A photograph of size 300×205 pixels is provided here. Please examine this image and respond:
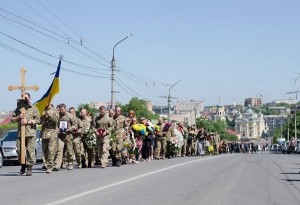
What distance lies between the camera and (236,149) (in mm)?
73062

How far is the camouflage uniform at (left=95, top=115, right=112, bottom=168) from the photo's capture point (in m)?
19.8

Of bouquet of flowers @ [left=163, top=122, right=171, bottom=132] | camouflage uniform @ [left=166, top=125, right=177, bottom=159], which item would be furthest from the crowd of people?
camouflage uniform @ [left=166, top=125, right=177, bottom=159]

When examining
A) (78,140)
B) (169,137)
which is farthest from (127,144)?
(169,137)

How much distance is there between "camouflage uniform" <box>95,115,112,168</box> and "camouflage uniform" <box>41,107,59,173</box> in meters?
2.55

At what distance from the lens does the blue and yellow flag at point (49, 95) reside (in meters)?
18.5

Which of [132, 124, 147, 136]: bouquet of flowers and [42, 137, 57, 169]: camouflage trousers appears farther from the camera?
[132, 124, 147, 136]: bouquet of flowers

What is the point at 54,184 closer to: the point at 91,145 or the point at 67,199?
the point at 67,199

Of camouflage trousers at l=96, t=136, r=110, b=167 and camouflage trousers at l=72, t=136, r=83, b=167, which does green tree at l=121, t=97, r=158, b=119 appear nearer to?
camouflage trousers at l=96, t=136, r=110, b=167

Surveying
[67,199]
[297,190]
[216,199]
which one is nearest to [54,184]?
[67,199]

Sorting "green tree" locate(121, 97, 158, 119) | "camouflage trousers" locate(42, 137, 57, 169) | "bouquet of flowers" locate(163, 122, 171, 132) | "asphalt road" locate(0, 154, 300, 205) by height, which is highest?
"green tree" locate(121, 97, 158, 119)

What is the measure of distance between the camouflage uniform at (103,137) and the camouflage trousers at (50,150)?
8.45ft

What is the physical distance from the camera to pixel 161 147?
30125 millimetres

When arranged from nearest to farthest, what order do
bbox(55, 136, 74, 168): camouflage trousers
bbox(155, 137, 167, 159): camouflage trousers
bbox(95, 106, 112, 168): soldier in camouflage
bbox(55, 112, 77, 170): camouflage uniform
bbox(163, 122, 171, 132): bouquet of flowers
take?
bbox(55, 136, 74, 168): camouflage trousers
bbox(55, 112, 77, 170): camouflage uniform
bbox(95, 106, 112, 168): soldier in camouflage
bbox(155, 137, 167, 159): camouflage trousers
bbox(163, 122, 171, 132): bouquet of flowers

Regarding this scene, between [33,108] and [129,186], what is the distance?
4.39m
